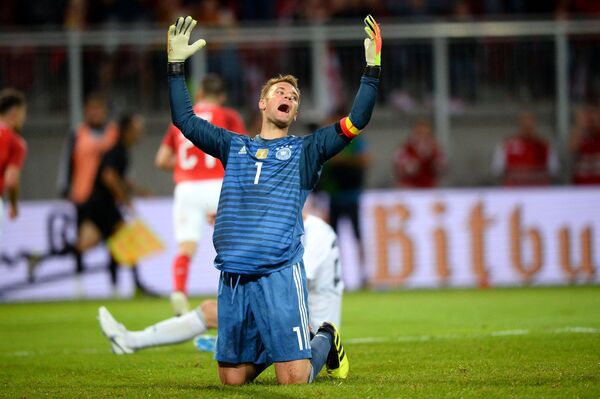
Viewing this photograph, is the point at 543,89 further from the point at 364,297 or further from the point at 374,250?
the point at 364,297

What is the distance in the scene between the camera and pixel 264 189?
7.05 metres

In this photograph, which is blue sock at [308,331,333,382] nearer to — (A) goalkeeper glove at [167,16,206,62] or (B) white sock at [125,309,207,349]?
(B) white sock at [125,309,207,349]

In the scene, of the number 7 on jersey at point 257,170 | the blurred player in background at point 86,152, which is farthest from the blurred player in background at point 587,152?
the number 7 on jersey at point 257,170

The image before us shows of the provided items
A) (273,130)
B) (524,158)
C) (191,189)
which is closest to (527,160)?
(524,158)

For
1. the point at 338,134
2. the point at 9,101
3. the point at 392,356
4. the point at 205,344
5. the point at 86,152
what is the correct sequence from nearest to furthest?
1. the point at 338,134
2. the point at 392,356
3. the point at 205,344
4. the point at 9,101
5. the point at 86,152

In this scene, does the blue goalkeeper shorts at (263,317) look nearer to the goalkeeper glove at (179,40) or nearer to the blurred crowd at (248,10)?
the goalkeeper glove at (179,40)

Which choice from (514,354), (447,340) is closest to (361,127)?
(514,354)

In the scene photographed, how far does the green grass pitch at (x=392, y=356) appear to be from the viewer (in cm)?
684

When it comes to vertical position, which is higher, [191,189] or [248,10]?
[248,10]

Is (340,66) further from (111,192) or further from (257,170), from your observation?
(257,170)

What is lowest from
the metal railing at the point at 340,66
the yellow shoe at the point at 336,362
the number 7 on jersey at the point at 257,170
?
the yellow shoe at the point at 336,362

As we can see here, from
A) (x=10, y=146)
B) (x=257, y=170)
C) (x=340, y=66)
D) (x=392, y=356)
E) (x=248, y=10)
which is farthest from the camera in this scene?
(x=248, y=10)

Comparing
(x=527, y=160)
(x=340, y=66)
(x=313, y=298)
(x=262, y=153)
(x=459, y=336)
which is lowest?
(x=459, y=336)

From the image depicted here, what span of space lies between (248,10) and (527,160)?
579cm
